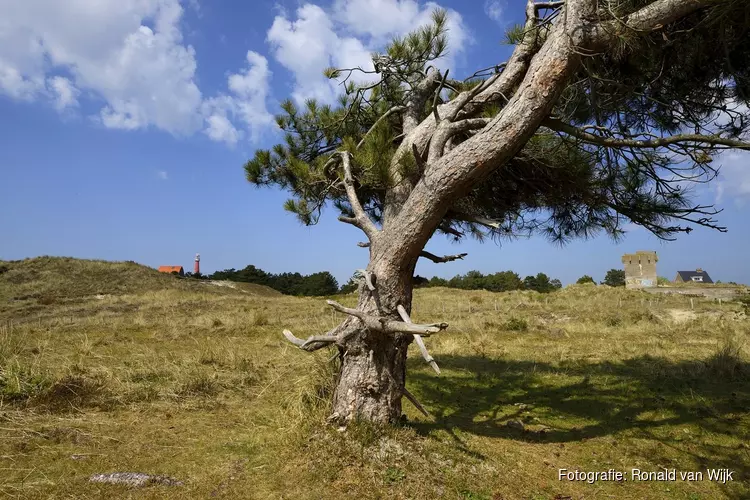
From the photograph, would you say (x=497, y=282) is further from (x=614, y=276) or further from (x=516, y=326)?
(x=516, y=326)

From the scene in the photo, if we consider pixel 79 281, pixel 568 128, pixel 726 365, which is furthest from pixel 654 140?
pixel 79 281

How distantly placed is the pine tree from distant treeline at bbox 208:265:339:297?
21.4 metres

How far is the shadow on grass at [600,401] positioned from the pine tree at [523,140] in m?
1.28

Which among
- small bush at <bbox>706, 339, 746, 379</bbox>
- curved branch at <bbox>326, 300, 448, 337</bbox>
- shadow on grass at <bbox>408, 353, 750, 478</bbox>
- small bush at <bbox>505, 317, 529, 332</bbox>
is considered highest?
curved branch at <bbox>326, 300, 448, 337</bbox>

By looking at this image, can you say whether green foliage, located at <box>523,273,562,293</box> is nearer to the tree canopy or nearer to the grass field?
the grass field

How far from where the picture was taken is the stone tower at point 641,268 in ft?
82.9

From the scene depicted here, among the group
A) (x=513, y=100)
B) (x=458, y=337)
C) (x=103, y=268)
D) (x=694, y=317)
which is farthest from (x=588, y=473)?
(x=103, y=268)

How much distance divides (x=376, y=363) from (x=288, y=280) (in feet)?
87.2

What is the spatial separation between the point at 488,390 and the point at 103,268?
79.5ft

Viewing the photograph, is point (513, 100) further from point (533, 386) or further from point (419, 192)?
point (533, 386)

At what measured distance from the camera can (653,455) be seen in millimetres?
4070

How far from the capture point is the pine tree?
355 centimetres

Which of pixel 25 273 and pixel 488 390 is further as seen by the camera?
pixel 25 273

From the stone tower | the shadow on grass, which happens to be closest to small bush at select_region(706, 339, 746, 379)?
the shadow on grass
